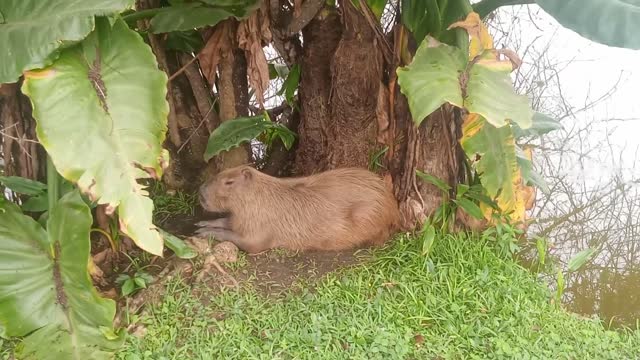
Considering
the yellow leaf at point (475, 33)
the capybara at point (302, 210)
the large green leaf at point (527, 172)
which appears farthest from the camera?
the capybara at point (302, 210)

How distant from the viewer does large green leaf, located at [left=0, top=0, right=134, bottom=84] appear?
6.35 ft

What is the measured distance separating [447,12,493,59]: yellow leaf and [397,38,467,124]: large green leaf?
0.36ft

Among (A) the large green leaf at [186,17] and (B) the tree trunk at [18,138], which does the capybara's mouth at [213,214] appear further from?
(A) the large green leaf at [186,17]

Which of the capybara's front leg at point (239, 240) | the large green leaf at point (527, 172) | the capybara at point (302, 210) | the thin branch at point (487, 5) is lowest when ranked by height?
the capybara's front leg at point (239, 240)

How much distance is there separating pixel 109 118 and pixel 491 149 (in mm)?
1394

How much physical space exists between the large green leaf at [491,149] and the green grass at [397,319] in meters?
0.42

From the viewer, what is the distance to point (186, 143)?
10.9ft

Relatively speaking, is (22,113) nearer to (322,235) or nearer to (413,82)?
(322,235)

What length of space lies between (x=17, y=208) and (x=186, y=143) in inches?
42.8

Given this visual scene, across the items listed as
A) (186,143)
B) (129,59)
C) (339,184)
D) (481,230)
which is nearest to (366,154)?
(339,184)

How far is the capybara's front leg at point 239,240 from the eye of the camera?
295 centimetres

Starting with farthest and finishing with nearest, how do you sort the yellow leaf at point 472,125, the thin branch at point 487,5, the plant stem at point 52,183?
the thin branch at point 487,5 → the yellow leaf at point 472,125 → the plant stem at point 52,183

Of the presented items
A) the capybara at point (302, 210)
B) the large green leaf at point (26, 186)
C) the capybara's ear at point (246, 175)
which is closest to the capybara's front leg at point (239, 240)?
the capybara at point (302, 210)

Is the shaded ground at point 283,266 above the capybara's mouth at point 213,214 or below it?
below
